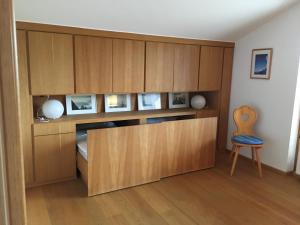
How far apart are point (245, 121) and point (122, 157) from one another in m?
2.02

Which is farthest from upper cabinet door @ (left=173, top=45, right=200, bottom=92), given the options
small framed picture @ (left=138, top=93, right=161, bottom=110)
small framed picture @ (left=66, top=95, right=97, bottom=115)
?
small framed picture @ (left=66, top=95, right=97, bottom=115)

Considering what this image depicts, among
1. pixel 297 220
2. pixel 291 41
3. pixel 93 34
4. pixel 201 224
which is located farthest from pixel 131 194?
pixel 291 41

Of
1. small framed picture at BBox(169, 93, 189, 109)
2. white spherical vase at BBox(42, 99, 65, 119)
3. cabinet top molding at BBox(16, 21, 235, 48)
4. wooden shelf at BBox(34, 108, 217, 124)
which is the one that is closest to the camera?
cabinet top molding at BBox(16, 21, 235, 48)

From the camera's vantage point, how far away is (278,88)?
141 inches

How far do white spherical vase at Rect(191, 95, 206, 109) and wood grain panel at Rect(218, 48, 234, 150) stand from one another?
13.4 inches

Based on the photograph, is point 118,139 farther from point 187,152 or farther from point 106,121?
point 187,152

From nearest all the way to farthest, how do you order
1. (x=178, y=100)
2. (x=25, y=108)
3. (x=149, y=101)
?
(x=25, y=108), (x=149, y=101), (x=178, y=100)

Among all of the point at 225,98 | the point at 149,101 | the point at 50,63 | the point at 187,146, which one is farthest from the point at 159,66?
the point at 50,63

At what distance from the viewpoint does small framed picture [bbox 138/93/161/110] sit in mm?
3908

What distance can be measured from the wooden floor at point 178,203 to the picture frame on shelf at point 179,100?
4.17 feet

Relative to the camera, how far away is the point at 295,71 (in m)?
3.34

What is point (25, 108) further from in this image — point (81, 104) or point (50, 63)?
point (81, 104)

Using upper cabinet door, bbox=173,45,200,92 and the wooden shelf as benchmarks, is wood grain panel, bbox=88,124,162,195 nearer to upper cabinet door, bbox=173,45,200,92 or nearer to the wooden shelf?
the wooden shelf

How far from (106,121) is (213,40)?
2135 millimetres
